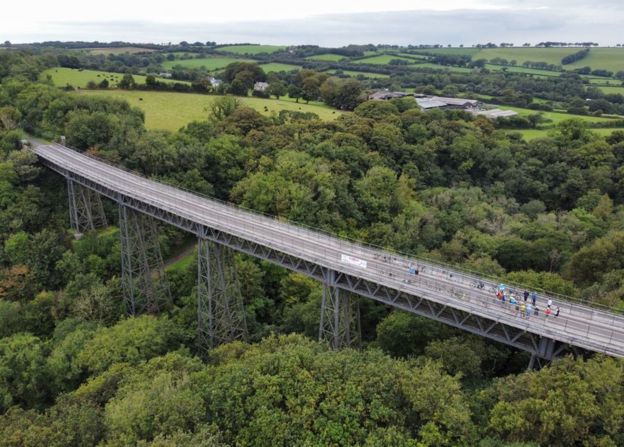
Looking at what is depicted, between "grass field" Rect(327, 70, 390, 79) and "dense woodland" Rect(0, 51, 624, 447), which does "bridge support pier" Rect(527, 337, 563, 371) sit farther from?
"grass field" Rect(327, 70, 390, 79)

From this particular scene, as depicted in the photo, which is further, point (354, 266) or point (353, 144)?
point (353, 144)

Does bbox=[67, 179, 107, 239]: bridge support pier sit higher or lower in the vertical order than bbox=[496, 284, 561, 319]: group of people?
lower

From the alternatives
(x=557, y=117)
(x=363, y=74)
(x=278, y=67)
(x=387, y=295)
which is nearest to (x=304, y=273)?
(x=387, y=295)

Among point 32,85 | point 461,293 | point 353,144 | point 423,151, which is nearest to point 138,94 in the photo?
point 32,85

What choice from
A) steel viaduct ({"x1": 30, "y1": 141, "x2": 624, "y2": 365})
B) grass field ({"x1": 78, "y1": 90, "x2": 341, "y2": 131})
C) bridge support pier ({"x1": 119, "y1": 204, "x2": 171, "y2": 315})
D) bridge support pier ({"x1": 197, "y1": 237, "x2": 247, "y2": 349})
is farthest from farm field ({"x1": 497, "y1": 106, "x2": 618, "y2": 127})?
bridge support pier ({"x1": 119, "y1": 204, "x2": 171, "y2": 315})

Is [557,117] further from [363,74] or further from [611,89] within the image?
[363,74]

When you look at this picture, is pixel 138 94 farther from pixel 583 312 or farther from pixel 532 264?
pixel 583 312
